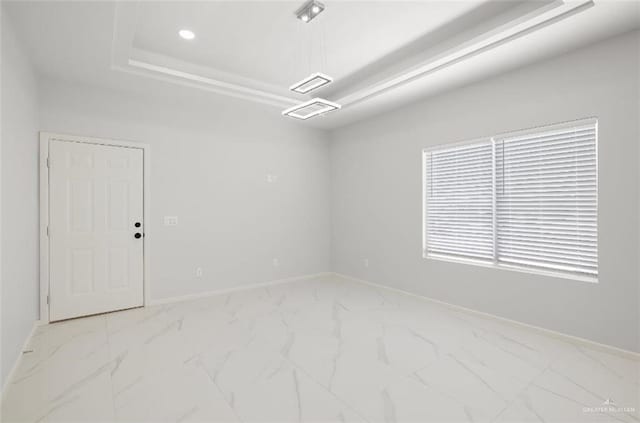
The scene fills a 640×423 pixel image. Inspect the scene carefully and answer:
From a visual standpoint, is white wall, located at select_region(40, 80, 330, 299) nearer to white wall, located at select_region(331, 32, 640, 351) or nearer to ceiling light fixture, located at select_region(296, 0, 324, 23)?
white wall, located at select_region(331, 32, 640, 351)

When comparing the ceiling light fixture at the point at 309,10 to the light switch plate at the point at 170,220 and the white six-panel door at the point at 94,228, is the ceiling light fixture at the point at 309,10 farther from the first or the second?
the light switch plate at the point at 170,220

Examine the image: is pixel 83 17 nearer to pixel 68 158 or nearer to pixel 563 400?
pixel 68 158

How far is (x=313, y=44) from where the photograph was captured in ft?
11.1

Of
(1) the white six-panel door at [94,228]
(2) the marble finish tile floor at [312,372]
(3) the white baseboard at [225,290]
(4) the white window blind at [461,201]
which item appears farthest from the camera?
(3) the white baseboard at [225,290]

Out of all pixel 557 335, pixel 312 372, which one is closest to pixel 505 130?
pixel 557 335

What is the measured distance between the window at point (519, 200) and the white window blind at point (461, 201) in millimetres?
12

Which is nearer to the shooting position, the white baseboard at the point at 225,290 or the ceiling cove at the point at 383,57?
the ceiling cove at the point at 383,57

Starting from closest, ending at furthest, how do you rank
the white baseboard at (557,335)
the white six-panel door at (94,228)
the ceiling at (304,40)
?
1. the ceiling at (304,40)
2. the white baseboard at (557,335)
3. the white six-panel door at (94,228)

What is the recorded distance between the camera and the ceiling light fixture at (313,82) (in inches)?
104

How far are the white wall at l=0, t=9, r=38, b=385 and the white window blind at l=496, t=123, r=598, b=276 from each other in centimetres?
460

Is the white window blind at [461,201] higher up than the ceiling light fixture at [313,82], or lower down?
lower down

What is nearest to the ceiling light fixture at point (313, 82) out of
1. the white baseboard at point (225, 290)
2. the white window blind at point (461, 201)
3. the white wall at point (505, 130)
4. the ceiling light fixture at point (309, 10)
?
the ceiling light fixture at point (309, 10)

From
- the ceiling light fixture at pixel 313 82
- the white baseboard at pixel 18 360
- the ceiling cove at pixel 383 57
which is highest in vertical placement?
the ceiling cove at pixel 383 57

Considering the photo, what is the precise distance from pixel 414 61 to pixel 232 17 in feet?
6.52
